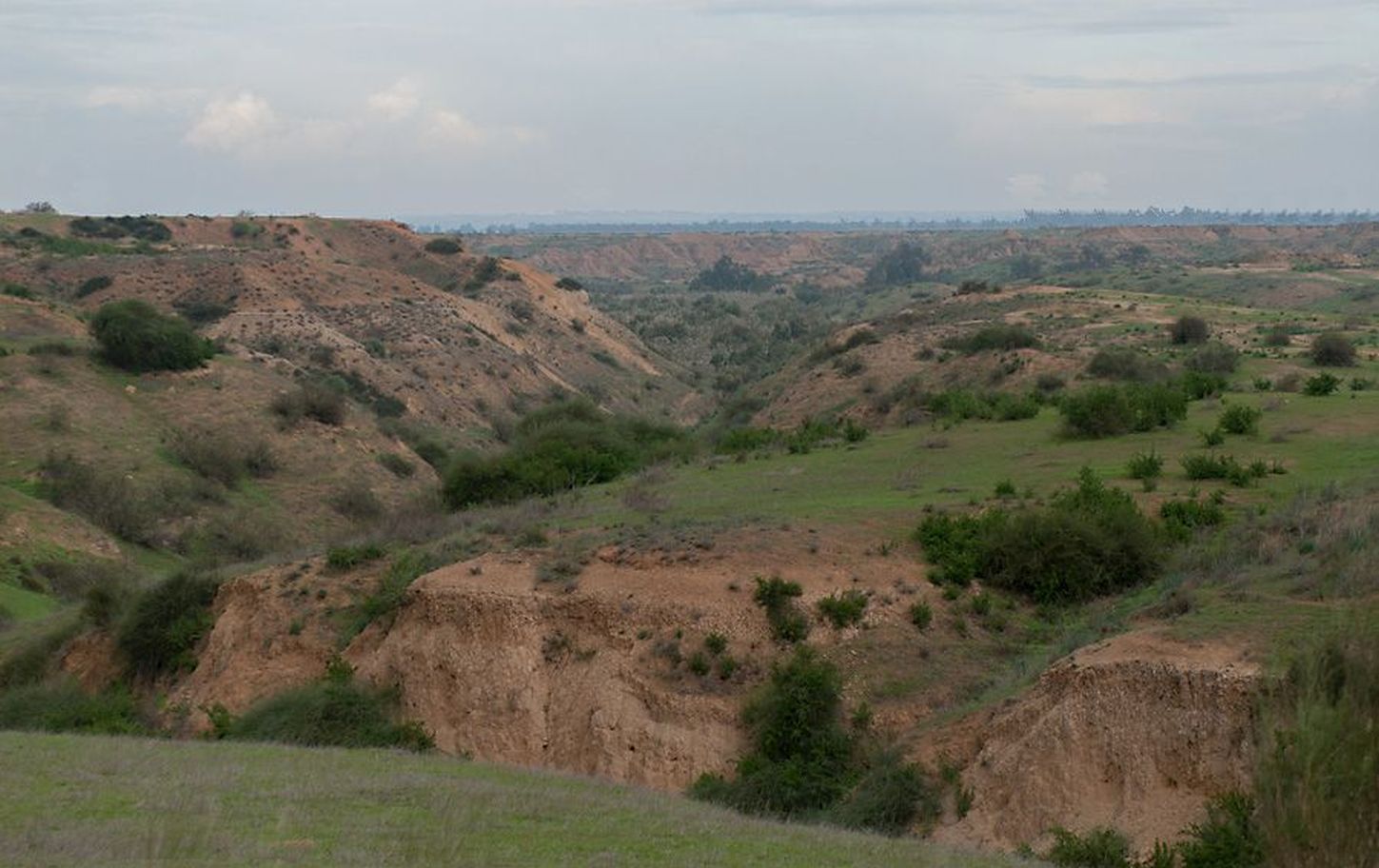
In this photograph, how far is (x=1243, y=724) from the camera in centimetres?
1361

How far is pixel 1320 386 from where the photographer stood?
32.8 meters

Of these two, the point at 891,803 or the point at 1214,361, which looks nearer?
the point at 891,803

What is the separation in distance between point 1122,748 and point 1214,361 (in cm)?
2808

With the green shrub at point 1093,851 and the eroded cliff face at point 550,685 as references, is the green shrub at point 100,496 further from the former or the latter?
the green shrub at point 1093,851

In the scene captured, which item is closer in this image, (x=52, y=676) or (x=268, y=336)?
(x=52, y=676)

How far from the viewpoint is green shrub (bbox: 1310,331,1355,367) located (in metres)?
39.2

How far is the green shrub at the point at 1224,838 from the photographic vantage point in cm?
1221

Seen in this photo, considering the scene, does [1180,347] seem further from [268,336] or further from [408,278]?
[408,278]

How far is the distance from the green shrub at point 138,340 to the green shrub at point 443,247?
44.2 metres

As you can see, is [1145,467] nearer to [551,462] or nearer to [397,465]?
[551,462]

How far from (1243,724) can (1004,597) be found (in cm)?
761

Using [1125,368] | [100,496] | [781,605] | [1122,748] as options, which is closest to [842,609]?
[781,605]

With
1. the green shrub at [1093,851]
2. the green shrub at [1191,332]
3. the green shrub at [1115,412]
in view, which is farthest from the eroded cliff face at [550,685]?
the green shrub at [1191,332]

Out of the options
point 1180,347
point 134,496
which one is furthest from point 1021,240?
point 134,496
